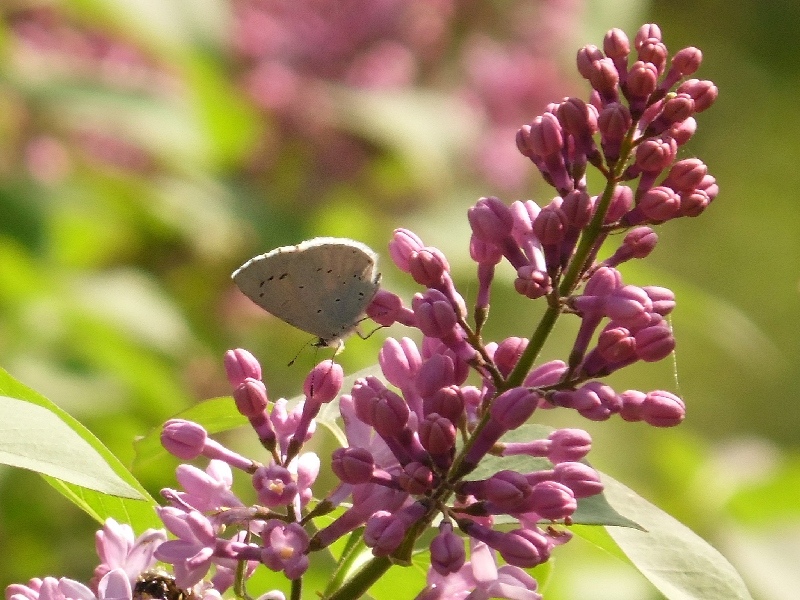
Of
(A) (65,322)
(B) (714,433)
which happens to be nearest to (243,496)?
(A) (65,322)

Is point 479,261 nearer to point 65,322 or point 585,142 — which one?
point 585,142

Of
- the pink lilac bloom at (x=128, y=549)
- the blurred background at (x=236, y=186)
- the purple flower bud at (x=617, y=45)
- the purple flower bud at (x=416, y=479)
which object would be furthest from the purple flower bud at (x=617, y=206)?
the blurred background at (x=236, y=186)

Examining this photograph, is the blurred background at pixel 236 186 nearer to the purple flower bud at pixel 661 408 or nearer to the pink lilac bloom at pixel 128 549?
the pink lilac bloom at pixel 128 549

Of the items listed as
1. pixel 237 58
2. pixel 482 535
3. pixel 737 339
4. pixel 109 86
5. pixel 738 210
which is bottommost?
pixel 482 535

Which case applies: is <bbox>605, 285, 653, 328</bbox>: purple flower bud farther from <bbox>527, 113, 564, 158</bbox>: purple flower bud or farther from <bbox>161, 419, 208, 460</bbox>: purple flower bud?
<bbox>161, 419, 208, 460</bbox>: purple flower bud

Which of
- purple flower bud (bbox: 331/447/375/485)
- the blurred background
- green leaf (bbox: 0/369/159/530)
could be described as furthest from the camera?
the blurred background

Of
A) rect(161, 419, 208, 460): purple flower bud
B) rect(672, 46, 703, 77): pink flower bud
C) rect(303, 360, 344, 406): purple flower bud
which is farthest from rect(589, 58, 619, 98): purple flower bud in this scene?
rect(161, 419, 208, 460): purple flower bud

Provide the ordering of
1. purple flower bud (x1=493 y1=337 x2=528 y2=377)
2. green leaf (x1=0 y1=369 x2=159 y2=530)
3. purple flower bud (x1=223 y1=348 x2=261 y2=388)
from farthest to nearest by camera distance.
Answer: purple flower bud (x1=223 y1=348 x2=261 y2=388) → purple flower bud (x1=493 y1=337 x2=528 y2=377) → green leaf (x1=0 y1=369 x2=159 y2=530)
